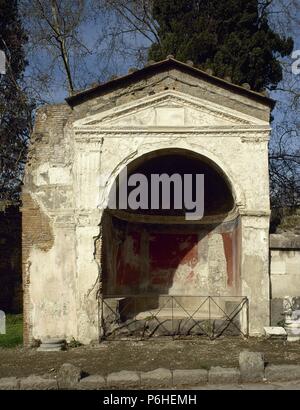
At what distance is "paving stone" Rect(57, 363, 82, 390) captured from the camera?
6.59 m

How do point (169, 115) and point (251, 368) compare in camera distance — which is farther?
point (169, 115)

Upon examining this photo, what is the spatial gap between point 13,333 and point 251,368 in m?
6.53

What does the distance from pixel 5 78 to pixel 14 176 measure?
3.81 meters

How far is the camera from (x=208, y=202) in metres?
12.9

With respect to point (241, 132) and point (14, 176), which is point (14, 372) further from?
point (14, 176)

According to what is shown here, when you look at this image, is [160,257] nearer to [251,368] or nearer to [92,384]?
[251,368]

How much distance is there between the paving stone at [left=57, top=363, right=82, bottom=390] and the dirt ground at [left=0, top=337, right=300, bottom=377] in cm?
77

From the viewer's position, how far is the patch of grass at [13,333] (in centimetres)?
1042

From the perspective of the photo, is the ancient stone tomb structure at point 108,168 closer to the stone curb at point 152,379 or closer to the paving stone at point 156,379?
the stone curb at point 152,379

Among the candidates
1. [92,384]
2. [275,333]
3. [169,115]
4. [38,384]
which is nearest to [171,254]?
[169,115]

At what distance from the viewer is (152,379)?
669 centimetres

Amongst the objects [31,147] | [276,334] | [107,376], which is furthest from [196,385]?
[31,147]

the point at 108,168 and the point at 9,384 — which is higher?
the point at 108,168

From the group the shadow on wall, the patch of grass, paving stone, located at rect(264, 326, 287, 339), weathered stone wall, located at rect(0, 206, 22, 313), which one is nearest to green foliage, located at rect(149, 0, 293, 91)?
the shadow on wall
